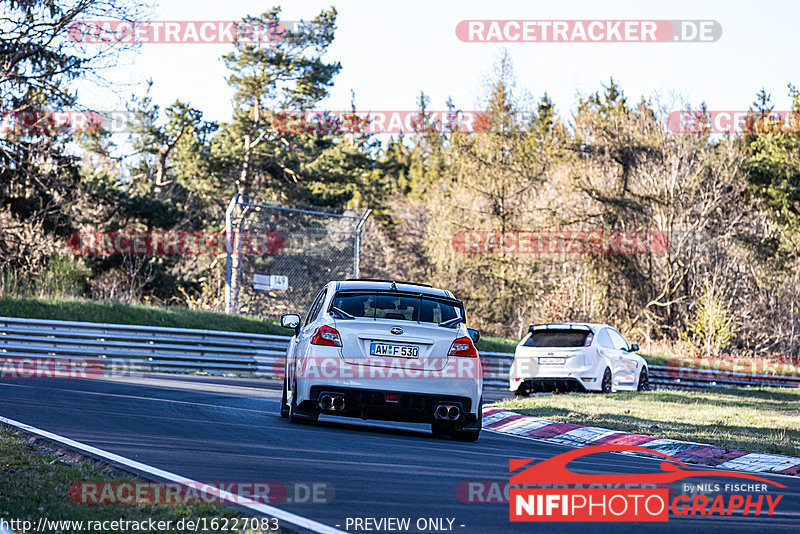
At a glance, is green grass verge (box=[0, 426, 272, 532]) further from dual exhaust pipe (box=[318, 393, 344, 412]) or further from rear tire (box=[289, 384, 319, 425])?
rear tire (box=[289, 384, 319, 425])

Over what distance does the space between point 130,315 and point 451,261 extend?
20.6 m

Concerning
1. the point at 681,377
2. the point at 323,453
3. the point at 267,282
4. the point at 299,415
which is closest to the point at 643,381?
the point at 681,377

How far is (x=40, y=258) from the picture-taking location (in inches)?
1203

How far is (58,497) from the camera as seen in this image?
20.2 ft

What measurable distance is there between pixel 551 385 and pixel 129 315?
10528mm

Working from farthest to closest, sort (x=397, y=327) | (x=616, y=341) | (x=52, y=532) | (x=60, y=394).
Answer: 1. (x=616, y=341)
2. (x=60, y=394)
3. (x=397, y=327)
4. (x=52, y=532)

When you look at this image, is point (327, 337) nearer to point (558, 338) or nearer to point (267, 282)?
point (558, 338)

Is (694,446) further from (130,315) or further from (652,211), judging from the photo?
(652,211)

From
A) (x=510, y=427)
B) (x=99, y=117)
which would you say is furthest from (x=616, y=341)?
(x=99, y=117)

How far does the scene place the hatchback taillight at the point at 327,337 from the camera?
10.6 metres

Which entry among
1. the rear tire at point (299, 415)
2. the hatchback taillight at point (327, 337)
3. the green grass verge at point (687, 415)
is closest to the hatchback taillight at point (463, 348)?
the hatchback taillight at point (327, 337)

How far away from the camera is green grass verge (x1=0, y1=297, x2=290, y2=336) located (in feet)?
A: 72.0

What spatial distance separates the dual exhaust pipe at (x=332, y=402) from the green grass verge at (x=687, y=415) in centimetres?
407

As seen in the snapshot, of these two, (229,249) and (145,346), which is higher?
(229,249)
